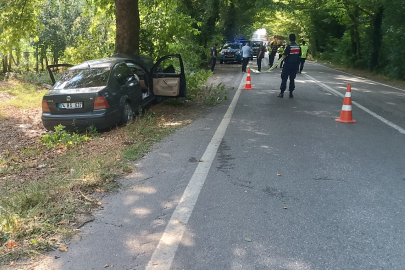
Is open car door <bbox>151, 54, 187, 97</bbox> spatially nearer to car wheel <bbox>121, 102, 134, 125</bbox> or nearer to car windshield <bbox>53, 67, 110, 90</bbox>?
car wheel <bbox>121, 102, 134, 125</bbox>

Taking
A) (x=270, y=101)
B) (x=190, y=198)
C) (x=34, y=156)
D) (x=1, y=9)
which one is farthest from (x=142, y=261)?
(x=1, y=9)

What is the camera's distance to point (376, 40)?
77.6ft

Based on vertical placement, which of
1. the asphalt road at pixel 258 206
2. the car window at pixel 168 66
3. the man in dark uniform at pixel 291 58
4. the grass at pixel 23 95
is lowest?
the grass at pixel 23 95

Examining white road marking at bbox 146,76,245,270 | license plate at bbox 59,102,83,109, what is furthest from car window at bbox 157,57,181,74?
white road marking at bbox 146,76,245,270

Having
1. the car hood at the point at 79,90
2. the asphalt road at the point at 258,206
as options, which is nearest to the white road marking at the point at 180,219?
the asphalt road at the point at 258,206

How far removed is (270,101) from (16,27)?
30.3ft

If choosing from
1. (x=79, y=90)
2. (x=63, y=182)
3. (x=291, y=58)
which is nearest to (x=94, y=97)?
(x=79, y=90)

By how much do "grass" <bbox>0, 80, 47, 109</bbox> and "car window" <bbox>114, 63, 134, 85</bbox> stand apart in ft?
16.0

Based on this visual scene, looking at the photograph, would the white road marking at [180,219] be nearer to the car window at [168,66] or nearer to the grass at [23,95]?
the car window at [168,66]

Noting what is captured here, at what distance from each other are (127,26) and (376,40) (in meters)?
18.6

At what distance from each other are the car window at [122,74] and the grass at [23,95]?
192 inches

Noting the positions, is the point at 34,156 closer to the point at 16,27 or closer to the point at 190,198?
the point at 190,198

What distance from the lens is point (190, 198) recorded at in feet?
13.9

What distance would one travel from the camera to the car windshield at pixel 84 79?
25.8ft
